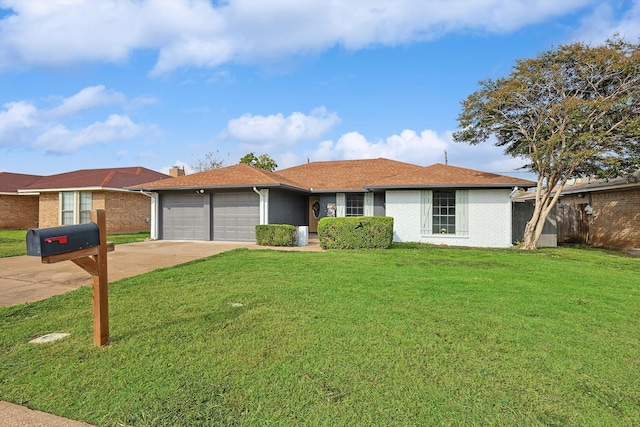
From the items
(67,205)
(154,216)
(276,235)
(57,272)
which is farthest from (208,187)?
(67,205)

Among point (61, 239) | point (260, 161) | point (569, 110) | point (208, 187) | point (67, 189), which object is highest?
point (260, 161)

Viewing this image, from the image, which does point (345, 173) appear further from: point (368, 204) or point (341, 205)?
point (368, 204)

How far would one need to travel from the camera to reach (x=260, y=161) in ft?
114

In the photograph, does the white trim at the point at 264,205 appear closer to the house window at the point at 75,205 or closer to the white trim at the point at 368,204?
the white trim at the point at 368,204

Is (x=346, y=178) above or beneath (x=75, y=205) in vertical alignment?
above

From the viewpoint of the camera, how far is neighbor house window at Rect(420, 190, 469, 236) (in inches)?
551

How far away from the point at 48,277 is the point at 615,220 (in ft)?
66.3

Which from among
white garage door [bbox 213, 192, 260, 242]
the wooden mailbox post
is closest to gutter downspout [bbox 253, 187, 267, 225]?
white garage door [bbox 213, 192, 260, 242]

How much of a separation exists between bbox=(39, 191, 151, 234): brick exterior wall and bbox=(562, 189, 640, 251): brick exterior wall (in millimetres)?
24861

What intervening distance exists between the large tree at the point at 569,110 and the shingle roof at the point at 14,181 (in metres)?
29.1

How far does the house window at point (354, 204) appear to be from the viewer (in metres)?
17.3

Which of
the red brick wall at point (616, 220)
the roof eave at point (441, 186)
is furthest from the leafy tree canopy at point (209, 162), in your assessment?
the red brick wall at point (616, 220)

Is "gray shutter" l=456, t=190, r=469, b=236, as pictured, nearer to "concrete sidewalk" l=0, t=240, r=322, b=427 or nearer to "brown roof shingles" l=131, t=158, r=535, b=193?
"brown roof shingles" l=131, t=158, r=535, b=193

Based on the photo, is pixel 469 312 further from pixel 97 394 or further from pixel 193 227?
pixel 193 227
